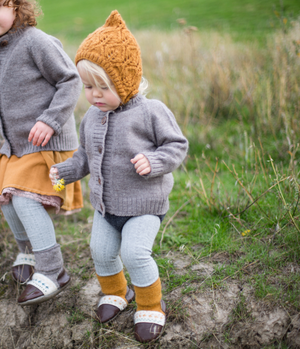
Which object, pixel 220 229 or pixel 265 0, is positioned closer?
pixel 220 229

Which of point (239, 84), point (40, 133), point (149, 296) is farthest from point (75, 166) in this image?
point (239, 84)

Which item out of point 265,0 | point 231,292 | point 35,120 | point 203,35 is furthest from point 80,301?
point 265,0

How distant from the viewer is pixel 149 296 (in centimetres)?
171

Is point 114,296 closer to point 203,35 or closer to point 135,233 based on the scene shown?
point 135,233

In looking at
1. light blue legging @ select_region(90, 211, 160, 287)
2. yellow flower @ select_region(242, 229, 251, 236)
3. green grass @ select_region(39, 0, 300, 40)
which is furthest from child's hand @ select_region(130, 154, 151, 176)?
green grass @ select_region(39, 0, 300, 40)

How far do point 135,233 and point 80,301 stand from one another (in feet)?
2.51

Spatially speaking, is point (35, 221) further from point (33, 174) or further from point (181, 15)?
point (181, 15)

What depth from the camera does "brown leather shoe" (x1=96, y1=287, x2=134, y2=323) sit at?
6.16 feet

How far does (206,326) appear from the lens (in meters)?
1.78

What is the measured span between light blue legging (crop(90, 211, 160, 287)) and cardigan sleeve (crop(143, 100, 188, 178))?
0.96ft

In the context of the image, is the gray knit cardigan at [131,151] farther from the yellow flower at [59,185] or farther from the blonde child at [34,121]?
the blonde child at [34,121]

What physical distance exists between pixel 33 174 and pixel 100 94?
671mm

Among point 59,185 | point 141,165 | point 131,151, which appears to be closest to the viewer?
point 141,165

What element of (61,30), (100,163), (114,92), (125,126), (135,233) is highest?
(114,92)
